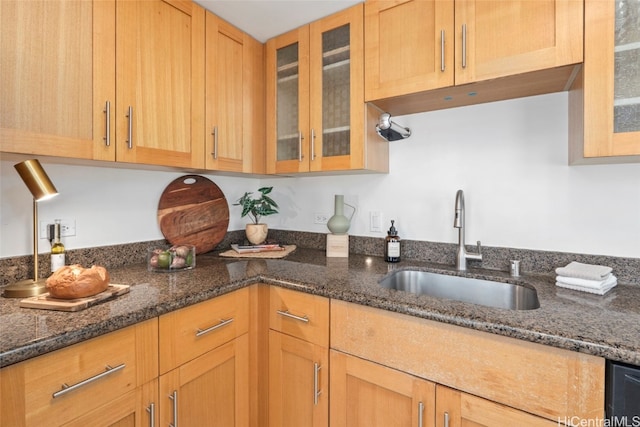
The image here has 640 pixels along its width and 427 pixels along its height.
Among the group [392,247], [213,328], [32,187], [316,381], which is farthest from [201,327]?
[392,247]

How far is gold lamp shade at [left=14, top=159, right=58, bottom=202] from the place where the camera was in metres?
1.07

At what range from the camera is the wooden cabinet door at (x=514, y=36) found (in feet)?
3.63

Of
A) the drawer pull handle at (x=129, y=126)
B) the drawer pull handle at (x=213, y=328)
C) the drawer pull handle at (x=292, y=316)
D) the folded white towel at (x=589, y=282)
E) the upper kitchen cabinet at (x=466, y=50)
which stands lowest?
the drawer pull handle at (x=213, y=328)

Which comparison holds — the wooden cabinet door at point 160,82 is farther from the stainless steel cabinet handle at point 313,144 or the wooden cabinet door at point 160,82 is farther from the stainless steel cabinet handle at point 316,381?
the stainless steel cabinet handle at point 316,381

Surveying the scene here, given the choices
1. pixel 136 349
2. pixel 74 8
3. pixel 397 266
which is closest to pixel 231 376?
pixel 136 349

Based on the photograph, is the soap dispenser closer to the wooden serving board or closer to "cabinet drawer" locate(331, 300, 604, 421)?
"cabinet drawer" locate(331, 300, 604, 421)

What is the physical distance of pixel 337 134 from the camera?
1670 millimetres

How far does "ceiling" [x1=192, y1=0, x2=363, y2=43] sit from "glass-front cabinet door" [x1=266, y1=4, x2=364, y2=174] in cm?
5

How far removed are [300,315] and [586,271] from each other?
1.09 m

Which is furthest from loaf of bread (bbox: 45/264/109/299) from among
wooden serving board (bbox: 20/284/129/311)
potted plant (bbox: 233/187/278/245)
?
potted plant (bbox: 233/187/278/245)

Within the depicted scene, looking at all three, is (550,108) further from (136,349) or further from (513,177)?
(136,349)

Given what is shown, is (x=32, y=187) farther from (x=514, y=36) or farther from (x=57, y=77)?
(x=514, y=36)

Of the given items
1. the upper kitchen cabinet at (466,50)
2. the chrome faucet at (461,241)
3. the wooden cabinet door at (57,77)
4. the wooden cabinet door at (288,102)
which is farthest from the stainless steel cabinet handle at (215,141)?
the chrome faucet at (461,241)

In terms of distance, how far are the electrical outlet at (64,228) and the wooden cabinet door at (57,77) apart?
1.38ft
